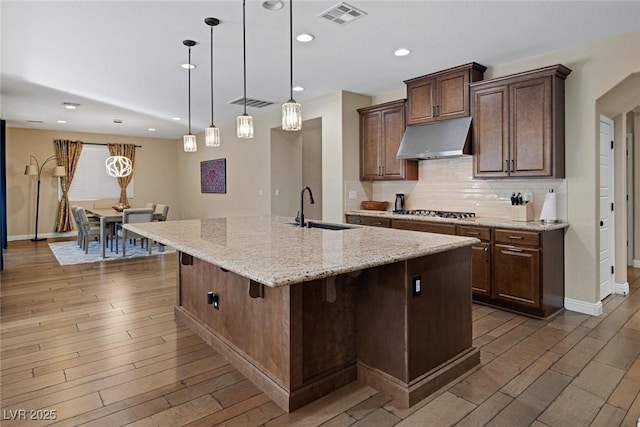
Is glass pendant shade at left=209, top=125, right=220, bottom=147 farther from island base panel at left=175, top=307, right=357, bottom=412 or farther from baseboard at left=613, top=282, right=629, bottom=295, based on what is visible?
baseboard at left=613, top=282, right=629, bottom=295

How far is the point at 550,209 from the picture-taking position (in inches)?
148

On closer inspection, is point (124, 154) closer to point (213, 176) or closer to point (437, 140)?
point (213, 176)

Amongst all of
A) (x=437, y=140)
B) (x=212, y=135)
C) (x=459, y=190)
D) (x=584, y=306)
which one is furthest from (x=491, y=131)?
(x=212, y=135)

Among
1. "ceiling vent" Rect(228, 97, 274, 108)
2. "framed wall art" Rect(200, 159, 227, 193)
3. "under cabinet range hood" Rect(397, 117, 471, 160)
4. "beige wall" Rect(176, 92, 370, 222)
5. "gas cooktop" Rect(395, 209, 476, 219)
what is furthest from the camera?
"framed wall art" Rect(200, 159, 227, 193)

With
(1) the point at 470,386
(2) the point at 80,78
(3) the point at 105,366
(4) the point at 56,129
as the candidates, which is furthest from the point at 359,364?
(4) the point at 56,129

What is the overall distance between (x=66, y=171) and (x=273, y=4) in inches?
338

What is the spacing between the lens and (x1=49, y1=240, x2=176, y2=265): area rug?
640cm

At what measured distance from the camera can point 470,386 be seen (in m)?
2.37

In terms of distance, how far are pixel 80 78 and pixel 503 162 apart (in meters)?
5.11

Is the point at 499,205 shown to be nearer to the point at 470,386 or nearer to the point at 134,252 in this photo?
the point at 470,386

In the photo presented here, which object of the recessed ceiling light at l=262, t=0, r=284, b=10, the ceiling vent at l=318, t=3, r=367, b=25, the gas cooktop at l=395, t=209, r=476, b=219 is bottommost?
the gas cooktop at l=395, t=209, r=476, b=219

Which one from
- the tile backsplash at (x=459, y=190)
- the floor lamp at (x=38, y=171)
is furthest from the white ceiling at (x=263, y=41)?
the floor lamp at (x=38, y=171)

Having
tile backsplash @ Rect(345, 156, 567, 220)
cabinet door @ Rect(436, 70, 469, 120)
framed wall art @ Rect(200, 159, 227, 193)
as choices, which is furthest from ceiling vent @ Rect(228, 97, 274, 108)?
cabinet door @ Rect(436, 70, 469, 120)

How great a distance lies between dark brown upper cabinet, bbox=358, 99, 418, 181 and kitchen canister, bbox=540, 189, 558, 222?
66.4 inches
